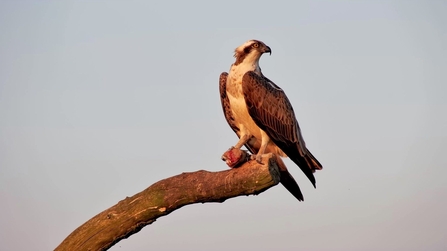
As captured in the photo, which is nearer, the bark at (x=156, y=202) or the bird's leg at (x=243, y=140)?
the bark at (x=156, y=202)

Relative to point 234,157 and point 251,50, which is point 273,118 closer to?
point 251,50

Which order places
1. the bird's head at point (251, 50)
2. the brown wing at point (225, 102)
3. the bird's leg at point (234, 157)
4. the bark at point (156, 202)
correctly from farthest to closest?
the brown wing at point (225, 102), the bird's head at point (251, 50), the bird's leg at point (234, 157), the bark at point (156, 202)

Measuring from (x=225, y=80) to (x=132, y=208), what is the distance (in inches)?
134

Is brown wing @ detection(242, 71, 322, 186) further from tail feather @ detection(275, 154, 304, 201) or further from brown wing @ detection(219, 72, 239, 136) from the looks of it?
brown wing @ detection(219, 72, 239, 136)

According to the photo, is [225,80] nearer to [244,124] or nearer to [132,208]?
[244,124]

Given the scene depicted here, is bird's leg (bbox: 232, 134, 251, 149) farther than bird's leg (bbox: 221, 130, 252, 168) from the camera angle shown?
Yes

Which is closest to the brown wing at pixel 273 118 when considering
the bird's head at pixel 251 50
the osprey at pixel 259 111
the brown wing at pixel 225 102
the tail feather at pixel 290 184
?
the osprey at pixel 259 111

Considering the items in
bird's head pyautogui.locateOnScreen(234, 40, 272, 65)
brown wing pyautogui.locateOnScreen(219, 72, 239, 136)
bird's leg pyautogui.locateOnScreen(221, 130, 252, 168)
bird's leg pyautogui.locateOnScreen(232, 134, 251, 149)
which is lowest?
bird's leg pyautogui.locateOnScreen(221, 130, 252, 168)

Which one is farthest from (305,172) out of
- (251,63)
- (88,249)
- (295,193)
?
(88,249)

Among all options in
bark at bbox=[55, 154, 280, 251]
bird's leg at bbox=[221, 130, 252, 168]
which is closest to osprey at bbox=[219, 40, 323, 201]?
bird's leg at bbox=[221, 130, 252, 168]

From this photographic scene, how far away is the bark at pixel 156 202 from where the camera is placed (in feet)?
24.7

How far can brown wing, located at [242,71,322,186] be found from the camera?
9422 mm

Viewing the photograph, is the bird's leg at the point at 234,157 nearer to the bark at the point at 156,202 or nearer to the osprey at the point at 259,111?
the bark at the point at 156,202

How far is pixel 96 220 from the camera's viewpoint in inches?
302
